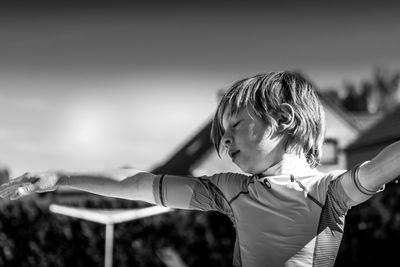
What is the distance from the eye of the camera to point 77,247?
10680 mm

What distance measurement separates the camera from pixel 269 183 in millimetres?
1745

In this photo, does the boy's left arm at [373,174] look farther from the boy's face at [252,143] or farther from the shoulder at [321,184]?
the boy's face at [252,143]

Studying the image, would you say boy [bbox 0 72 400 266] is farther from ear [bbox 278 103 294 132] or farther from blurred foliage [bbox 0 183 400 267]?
blurred foliage [bbox 0 183 400 267]

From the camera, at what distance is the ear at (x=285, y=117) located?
1.77 metres

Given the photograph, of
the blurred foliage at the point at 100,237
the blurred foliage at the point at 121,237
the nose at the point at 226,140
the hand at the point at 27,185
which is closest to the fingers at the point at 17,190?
the hand at the point at 27,185

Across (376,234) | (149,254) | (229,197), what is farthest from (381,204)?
(229,197)

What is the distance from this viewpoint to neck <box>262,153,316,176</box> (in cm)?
178

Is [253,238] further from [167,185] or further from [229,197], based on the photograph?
[167,185]

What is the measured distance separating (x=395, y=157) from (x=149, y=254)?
30.3 feet

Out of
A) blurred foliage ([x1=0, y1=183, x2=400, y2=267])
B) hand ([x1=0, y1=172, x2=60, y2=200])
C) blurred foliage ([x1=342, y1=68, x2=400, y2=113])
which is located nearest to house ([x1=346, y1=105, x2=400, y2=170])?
blurred foliage ([x1=0, y1=183, x2=400, y2=267])

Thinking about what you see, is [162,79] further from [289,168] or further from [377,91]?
[377,91]

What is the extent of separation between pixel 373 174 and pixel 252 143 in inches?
14.0

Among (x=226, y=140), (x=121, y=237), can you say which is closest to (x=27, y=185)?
(x=226, y=140)

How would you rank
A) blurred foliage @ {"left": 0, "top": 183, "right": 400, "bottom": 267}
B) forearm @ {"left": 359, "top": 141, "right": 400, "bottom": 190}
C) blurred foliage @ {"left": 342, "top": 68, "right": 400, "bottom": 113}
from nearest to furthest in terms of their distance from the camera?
forearm @ {"left": 359, "top": 141, "right": 400, "bottom": 190} < blurred foliage @ {"left": 0, "top": 183, "right": 400, "bottom": 267} < blurred foliage @ {"left": 342, "top": 68, "right": 400, "bottom": 113}
